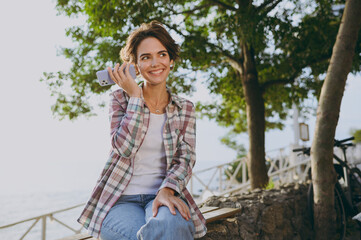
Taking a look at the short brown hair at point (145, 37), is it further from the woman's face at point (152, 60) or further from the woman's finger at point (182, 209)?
the woman's finger at point (182, 209)

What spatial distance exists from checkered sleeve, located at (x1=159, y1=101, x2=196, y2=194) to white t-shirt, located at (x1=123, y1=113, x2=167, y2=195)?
78mm

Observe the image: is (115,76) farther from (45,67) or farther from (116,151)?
(45,67)

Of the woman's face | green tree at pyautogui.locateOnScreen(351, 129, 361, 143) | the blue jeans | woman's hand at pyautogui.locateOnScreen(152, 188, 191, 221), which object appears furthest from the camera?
green tree at pyautogui.locateOnScreen(351, 129, 361, 143)

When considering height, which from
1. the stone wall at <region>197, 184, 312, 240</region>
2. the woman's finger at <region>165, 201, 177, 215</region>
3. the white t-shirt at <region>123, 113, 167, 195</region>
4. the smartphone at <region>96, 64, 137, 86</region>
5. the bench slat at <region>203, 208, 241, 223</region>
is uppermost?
the smartphone at <region>96, 64, 137, 86</region>

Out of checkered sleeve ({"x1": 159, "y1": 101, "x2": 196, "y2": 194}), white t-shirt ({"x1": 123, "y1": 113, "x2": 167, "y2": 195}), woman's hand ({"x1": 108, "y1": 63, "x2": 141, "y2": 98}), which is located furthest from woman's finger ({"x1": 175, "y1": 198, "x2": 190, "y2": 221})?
woman's hand ({"x1": 108, "y1": 63, "x2": 141, "y2": 98})

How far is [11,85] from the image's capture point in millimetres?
107438

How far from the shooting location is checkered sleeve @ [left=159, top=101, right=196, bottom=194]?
1819mm

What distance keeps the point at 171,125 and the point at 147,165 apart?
0.28 meters

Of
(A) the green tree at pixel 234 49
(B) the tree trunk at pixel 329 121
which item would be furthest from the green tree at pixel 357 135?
(B) the tree trunk at pixel 329 121

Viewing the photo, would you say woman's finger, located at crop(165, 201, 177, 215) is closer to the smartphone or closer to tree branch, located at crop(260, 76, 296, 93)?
the smartphone

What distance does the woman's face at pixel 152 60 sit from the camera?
6.73 feet

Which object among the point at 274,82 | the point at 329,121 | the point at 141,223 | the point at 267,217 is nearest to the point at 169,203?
the point at 141,223

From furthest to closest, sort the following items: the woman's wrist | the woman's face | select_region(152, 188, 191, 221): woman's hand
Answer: the woman's face, the woman's wrist, select_region(152, 188, 191, 221): woman's hand

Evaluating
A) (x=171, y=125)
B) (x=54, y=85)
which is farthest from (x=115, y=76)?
(x=54, y=85)
